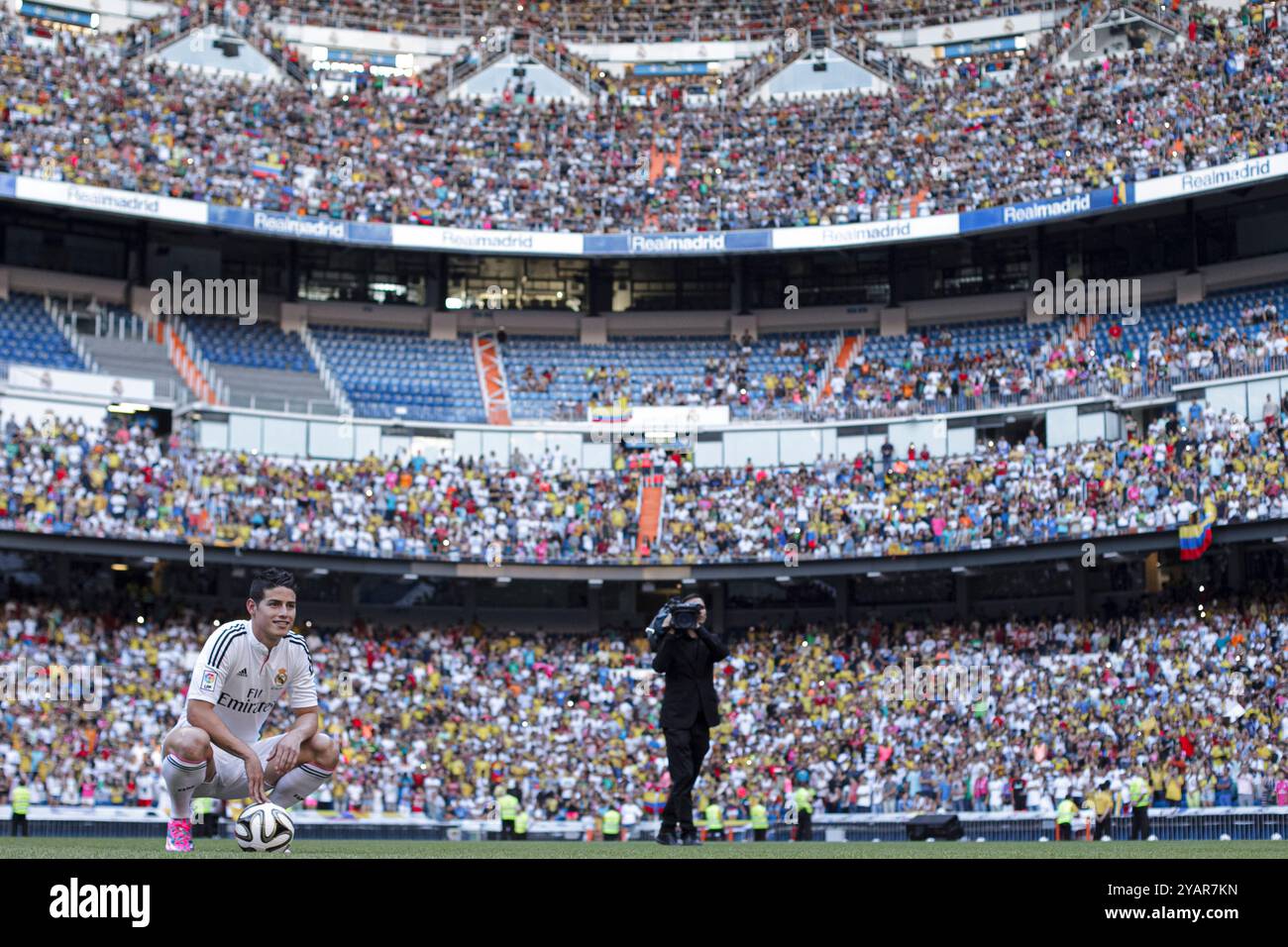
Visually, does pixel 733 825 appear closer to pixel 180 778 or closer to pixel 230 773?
pixel 230 773

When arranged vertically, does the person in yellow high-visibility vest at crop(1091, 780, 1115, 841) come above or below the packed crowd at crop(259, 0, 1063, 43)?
below

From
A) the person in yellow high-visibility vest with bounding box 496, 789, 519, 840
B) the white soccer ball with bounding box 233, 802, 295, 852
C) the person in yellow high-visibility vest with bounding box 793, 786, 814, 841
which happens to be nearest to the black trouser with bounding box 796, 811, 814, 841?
the person in yellow high-visibility vest with bounding box 793, 786, 814, 841

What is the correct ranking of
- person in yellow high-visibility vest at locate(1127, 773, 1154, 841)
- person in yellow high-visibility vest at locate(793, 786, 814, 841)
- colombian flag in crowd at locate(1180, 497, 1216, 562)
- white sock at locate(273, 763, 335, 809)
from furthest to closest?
1. colombian flag in crowd at locate(1180, 497, 1216, 562)
2. person in yellow high-visibility vest at locate(793, 786, 814, 841)
3. person in yellow high-visibility vest at locate(1127, 773, 1154, 841)
4. white sock at locate(273, 763, 335, 809)

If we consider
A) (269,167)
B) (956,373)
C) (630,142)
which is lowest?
(956,373)

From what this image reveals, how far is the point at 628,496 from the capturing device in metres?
47.5

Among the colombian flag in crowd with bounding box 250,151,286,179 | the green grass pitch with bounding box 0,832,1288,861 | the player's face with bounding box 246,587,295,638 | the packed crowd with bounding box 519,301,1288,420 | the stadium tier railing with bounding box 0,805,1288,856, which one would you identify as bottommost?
the stadium tier railing with bounding box 0,805,1288,856

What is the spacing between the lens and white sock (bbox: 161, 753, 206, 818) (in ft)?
39.6

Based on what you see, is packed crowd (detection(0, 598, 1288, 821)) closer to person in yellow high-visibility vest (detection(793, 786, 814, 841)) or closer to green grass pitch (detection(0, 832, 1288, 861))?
person in yellow high-visibility vest (detection(793, 786, 814, 841))

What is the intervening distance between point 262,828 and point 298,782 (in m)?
1.40

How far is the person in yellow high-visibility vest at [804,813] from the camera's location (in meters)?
32.1

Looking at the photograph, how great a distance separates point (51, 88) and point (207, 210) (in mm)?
6283

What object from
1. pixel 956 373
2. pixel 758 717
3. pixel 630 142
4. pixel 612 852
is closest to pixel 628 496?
pixel 758 717

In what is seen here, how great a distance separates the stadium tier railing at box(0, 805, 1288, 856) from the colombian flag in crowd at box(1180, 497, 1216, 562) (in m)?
7.93

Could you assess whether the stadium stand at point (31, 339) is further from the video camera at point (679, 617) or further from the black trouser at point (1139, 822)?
the video camera at point (679, 617)
